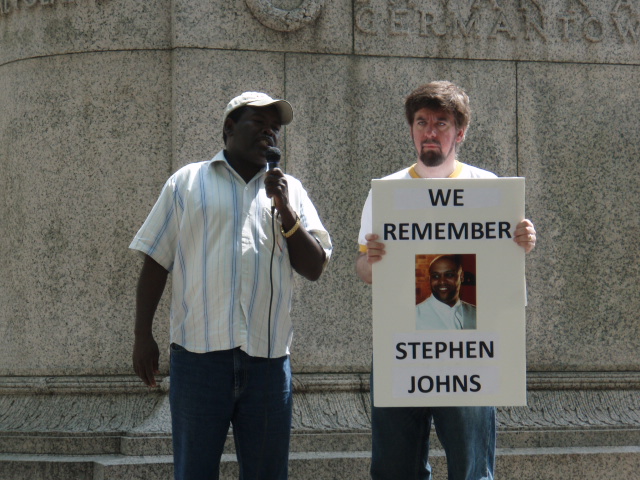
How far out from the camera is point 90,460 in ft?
21.6

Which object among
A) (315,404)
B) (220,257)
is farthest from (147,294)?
(315,404)

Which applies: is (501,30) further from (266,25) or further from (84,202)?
(84,202)

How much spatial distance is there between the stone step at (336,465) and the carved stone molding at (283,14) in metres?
2.57

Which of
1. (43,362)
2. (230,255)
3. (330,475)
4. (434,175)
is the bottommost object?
(330,475)

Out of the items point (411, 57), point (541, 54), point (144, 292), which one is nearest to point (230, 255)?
point (144, 292)

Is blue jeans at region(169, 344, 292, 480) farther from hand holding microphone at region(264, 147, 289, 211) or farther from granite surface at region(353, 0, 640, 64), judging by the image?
granite surface at region(353, 0, 640, 64)

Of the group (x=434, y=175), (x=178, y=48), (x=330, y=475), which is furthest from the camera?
(x=178, y=48)

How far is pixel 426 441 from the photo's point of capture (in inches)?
178

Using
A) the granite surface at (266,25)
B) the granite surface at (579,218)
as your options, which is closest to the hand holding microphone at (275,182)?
the granite surface at (266,25)

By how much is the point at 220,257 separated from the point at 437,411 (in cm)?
104

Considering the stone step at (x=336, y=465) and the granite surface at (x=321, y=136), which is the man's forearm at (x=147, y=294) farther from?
the granite surface at (x=321, y=136)

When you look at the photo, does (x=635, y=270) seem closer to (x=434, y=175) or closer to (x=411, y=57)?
(x=411, y=57)

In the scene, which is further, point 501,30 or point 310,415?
point 501,30

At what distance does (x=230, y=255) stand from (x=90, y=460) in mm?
→ 2627
